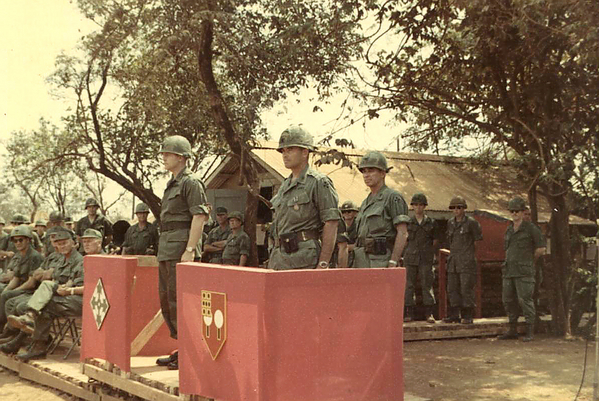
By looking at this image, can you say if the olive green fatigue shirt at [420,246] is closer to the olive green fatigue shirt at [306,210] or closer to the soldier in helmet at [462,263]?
the soldier in helmet at [462,263]

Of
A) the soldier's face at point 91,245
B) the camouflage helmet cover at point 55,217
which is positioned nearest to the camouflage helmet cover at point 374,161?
the soldier's face at point 91,245

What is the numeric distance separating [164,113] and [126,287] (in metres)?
11.0

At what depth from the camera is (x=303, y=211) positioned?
5793 millimetres

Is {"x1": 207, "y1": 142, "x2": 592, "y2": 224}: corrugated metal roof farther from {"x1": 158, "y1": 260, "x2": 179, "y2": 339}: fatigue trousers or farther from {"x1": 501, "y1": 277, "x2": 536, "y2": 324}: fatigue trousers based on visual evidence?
{"x1": 158, "y1": 260, "x2": 179, "y2": 339}: fatigue trousers

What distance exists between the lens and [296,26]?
11164 mm

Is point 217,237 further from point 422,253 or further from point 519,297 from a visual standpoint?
point 519,297

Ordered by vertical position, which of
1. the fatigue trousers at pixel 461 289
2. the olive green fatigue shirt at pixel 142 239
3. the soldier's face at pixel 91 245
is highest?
the olive green fatigue shirt at pixel 142 239

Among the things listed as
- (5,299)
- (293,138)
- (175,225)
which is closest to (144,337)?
(175,225)

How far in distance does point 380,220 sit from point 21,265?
496 cm

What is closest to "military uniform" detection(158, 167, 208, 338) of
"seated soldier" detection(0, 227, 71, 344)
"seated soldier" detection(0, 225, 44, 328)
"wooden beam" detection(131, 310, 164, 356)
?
"wooden beam" detection(131, 310, 164, 356)

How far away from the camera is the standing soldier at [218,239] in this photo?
13469mm

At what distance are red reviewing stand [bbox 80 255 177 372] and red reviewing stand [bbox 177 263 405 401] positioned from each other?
1521 mm

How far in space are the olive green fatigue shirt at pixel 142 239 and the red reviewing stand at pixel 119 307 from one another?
6.25 metres

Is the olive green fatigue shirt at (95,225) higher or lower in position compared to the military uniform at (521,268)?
higher
